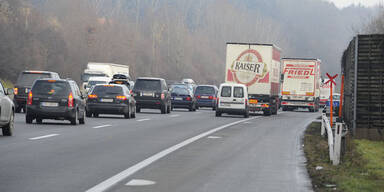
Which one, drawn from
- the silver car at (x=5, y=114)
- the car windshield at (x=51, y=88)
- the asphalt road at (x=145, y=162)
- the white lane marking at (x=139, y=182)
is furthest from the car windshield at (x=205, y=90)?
the white lane marking at (x=139, y=182)

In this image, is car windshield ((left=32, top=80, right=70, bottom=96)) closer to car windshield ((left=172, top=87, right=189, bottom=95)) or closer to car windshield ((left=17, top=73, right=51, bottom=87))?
car windshield ((left=17, top=73, right=51, bottom=87))

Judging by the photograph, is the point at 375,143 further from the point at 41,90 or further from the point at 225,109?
the point at 225,109

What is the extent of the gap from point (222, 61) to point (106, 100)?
381ft

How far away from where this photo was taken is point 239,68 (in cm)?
4150

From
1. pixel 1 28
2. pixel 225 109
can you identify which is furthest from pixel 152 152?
pixel 1 28

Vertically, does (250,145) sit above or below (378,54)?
below

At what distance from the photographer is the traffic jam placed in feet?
80.5

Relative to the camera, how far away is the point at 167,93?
3994cm

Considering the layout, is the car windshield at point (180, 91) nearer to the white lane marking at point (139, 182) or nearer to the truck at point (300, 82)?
the truck at point (300, 82)

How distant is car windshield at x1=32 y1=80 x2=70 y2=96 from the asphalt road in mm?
3386

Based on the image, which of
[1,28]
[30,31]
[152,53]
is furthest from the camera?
[152,53]

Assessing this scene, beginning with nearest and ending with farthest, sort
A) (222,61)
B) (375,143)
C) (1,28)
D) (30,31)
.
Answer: (375,143), (1,28), (30,31), (222,61)

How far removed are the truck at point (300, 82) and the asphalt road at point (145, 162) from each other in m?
34.8

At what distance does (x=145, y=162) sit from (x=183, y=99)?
32982mm
